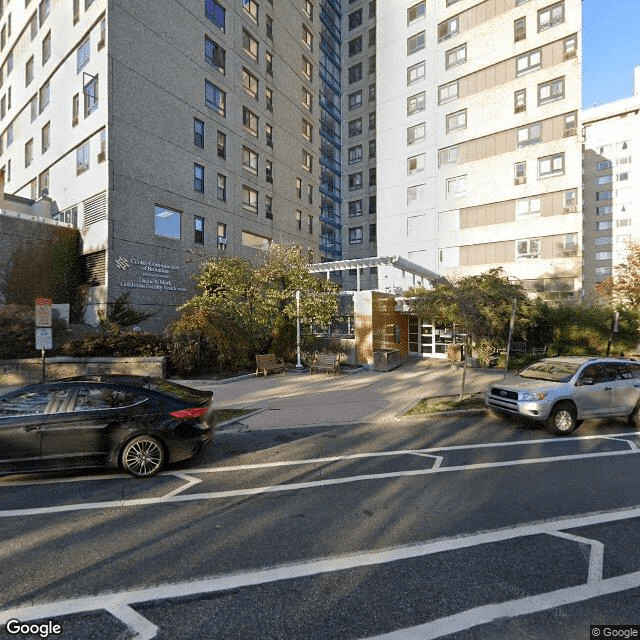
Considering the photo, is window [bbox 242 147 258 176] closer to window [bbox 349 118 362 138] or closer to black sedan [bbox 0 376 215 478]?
window [bbox 349 118 362 138]

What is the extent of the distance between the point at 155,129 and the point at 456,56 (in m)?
25.0

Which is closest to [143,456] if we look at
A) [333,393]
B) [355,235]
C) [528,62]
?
[333,393]

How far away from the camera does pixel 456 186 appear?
31.7 meters

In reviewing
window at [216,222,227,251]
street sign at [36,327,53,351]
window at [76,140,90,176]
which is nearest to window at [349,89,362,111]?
window at [216,222,227,251]

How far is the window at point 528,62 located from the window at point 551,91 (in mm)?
1540

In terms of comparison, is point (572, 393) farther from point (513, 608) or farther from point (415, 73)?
point (415, 73)

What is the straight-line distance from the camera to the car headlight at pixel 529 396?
8.69 meters

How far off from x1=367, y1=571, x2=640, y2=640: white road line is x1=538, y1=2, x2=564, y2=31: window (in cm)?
3579

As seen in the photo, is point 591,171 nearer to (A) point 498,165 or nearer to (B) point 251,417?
(A) point 498,165

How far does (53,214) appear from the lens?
75.2 ft

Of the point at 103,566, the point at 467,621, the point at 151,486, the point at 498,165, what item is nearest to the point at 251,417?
the point at 151,486

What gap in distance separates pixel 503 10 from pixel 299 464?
3684cm

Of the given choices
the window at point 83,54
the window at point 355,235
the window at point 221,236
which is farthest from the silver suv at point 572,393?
the window at point 355,235

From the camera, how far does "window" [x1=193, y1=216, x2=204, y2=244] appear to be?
22.9 m
